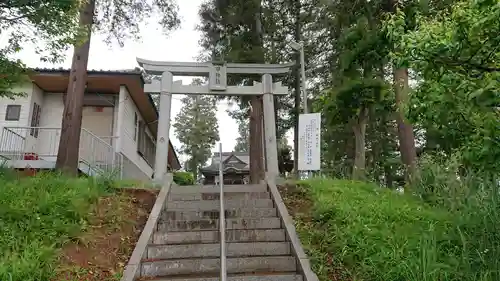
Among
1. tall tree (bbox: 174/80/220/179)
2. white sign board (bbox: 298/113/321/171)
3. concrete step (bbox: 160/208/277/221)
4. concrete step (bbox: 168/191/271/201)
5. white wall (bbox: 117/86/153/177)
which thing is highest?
tall tree (bbox: 174/80/220/179)

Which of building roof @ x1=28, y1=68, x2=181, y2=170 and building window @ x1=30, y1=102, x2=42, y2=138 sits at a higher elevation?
building roof @ x1=28, y1=68, x2=181, y2=170

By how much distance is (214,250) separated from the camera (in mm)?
5070

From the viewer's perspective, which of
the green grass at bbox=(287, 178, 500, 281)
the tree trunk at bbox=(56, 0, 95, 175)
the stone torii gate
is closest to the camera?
the green grass at bbox=(287, 178, 500, 281)

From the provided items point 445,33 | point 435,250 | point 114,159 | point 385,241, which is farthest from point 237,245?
point 114,159

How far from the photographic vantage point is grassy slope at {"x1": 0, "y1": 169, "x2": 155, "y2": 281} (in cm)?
405

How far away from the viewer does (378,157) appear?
19062mm

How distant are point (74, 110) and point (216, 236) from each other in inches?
223

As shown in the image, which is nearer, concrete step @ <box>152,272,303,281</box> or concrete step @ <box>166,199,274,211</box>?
concrete step @ <box>152,272,303,281</box>

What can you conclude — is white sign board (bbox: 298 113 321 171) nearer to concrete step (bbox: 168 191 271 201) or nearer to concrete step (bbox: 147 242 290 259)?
concrete step (bbox: 168 191 271 201)

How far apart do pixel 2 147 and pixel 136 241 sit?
8.18 meters

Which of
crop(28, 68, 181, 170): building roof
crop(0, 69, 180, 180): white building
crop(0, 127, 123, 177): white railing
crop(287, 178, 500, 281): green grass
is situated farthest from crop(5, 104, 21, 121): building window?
crop(287, 178, 500, 281): green grass

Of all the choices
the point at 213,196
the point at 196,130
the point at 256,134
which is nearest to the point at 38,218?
the point at 213,196

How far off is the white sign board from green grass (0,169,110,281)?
4437 millimetres

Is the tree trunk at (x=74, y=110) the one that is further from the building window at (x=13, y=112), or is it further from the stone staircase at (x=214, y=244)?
the building window at (x=13, y=112)
